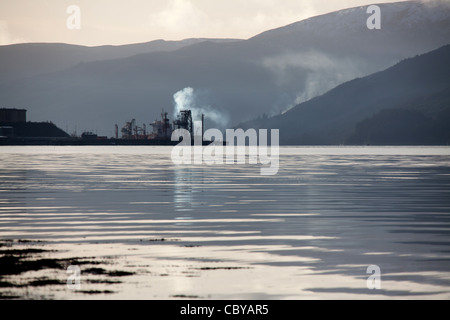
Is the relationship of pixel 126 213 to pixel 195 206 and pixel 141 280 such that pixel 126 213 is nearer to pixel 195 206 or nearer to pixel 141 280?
pixel 195 206

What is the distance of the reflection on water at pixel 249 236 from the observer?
736 inches

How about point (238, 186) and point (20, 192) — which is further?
point (238, 186)

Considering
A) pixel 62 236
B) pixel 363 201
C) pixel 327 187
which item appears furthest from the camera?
pixel 327 187

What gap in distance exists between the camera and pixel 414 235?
28.0 m

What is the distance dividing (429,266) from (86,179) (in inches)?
1821

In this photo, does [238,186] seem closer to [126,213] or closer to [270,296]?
[126,213]

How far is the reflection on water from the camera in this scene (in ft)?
61.3

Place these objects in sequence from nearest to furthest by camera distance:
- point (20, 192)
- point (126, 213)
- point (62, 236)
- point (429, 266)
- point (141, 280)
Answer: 1. point (141, 280)
2. point (429, 266)
3. point (62, 236)
4. point (126, 213)
5. point (20, 192)

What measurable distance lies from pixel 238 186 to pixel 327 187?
245 inches

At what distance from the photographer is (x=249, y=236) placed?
27578 millimetres
